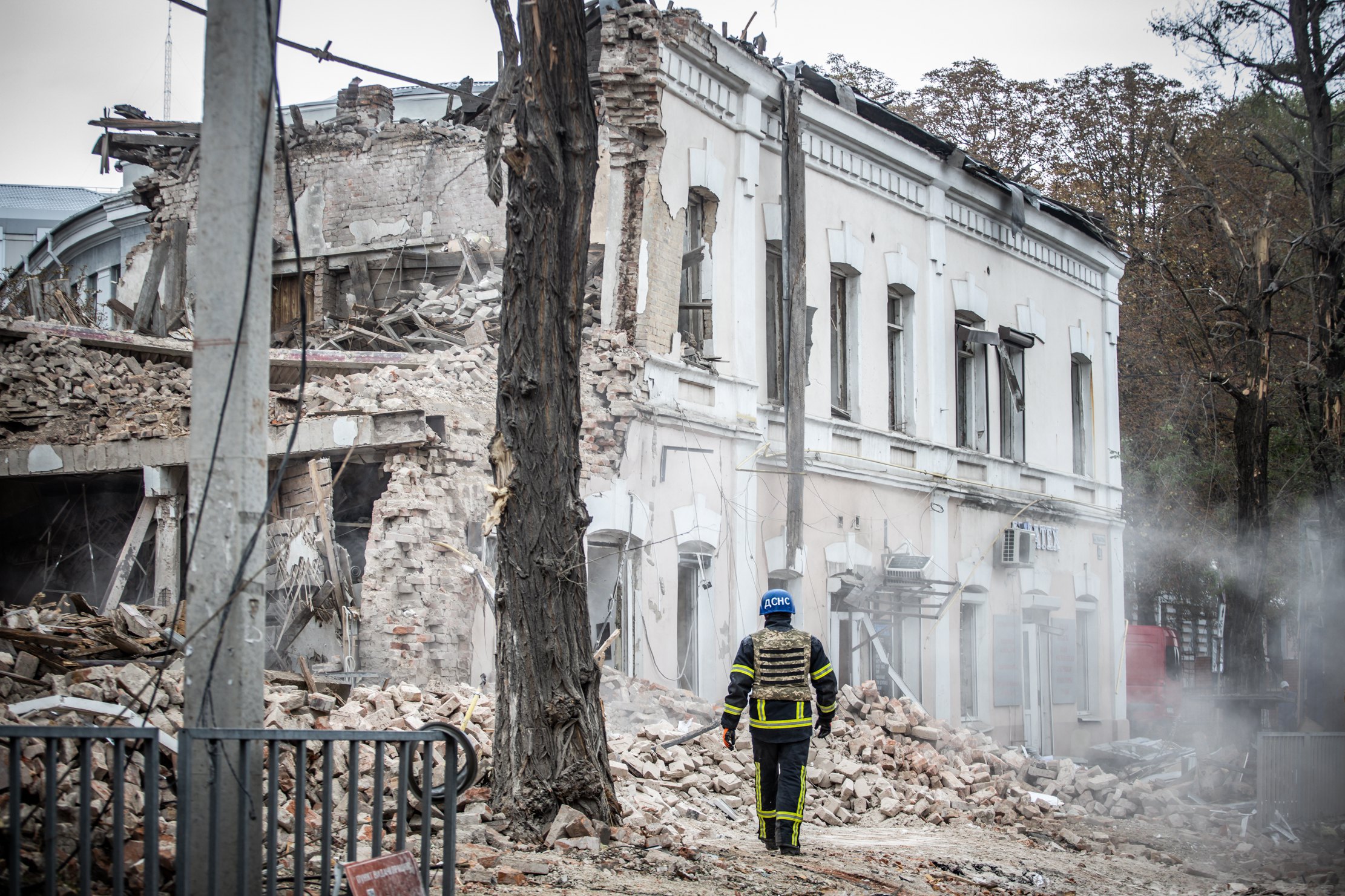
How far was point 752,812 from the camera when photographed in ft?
32.0

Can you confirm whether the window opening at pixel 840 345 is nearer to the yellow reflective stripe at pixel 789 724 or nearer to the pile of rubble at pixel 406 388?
the pile of rubble at pixel 406 388

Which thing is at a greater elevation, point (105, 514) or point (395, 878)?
point (105, 514)

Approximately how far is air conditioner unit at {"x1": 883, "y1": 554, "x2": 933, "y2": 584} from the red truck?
10.1m

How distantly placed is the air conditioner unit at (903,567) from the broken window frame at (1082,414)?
738 cm

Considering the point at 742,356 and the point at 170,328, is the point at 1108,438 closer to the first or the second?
the point at 742,356

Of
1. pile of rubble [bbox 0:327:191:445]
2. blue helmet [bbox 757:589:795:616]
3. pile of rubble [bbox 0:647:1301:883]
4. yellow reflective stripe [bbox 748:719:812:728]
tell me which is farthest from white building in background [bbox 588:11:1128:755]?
pile of rubble [bbox 0:327:191:445]

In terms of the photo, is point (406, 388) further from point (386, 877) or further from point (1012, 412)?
point (1012, 412)

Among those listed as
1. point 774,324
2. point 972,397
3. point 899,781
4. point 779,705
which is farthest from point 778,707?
point 972,397

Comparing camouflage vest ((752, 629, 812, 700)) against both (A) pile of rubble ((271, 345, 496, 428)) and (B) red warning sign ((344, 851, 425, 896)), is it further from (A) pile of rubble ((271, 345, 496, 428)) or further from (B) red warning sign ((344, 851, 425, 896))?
(A) pile of rubble ((271, 345, 496, 428))

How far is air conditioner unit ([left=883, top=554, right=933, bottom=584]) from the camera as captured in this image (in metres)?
16.3

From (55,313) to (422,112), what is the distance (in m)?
11.4

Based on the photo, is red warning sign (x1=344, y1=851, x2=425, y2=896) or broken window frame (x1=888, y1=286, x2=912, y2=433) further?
broken window frame (x1=888, y1=286, x2=912, y2=433)

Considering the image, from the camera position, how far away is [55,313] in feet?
55.8

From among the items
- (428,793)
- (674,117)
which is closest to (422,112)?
(674,117)
